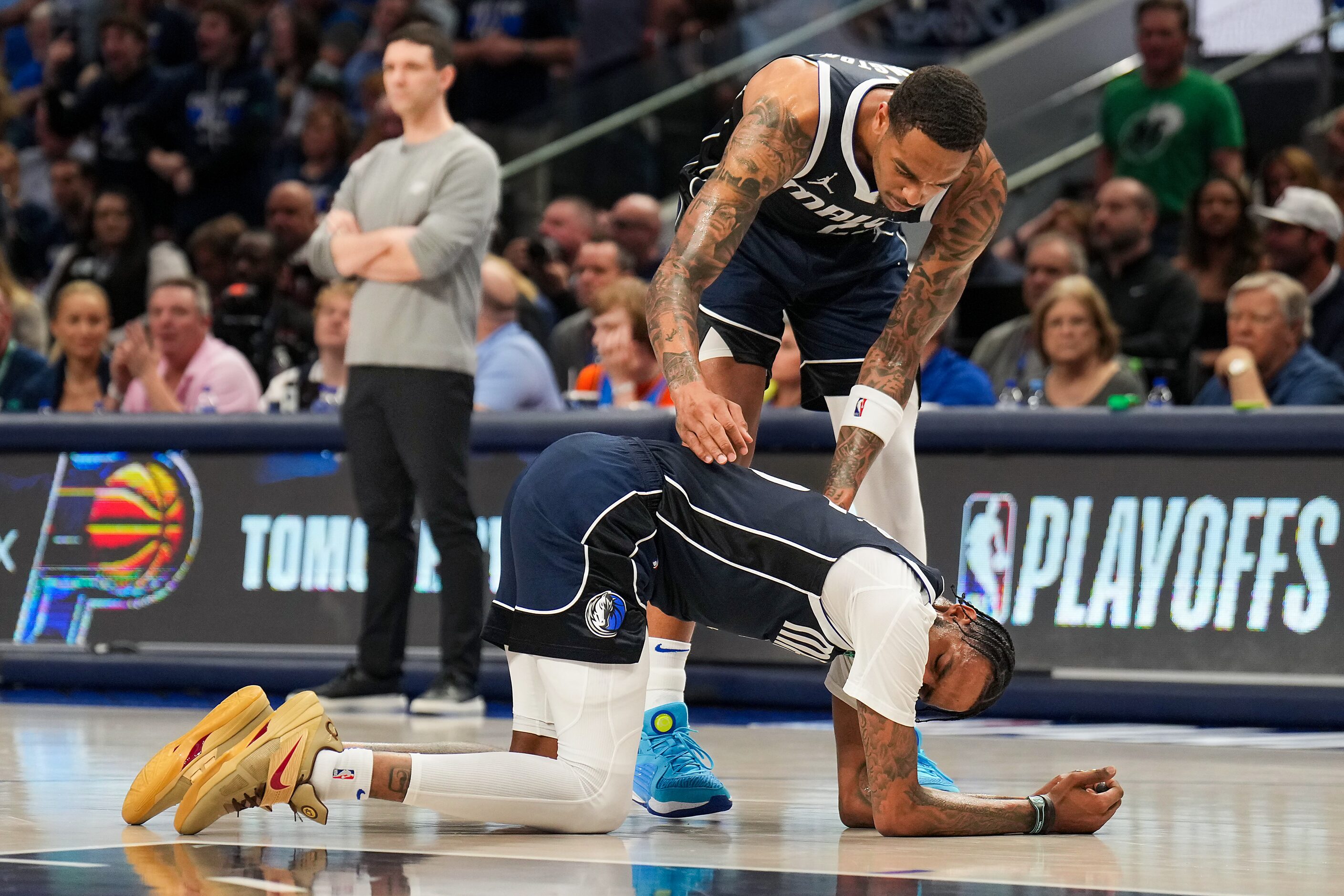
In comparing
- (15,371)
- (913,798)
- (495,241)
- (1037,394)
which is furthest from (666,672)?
(495,241)

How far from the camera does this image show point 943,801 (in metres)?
3.80

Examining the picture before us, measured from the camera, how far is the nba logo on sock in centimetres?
645

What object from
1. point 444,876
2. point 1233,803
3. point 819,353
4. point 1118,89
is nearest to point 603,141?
point 1118,89

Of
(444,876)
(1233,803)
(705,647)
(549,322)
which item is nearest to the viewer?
(444,876)

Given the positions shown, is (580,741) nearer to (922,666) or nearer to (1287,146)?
(922,666)

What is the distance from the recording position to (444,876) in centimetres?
326

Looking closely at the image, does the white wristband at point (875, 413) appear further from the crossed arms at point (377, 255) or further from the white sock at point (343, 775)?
the crossed arms at point (377, 255)

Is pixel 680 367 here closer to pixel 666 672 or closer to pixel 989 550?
pixel 666 672

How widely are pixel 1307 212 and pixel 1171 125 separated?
172 cm

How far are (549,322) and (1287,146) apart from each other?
13.7 feet

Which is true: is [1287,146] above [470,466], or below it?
above

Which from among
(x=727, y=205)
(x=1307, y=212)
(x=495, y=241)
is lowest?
(x=727, y=205)

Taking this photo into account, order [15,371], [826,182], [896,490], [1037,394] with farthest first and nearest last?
[15,371], [1037,394], [896,490], [826,182]

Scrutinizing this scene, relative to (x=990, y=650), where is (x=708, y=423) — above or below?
above
